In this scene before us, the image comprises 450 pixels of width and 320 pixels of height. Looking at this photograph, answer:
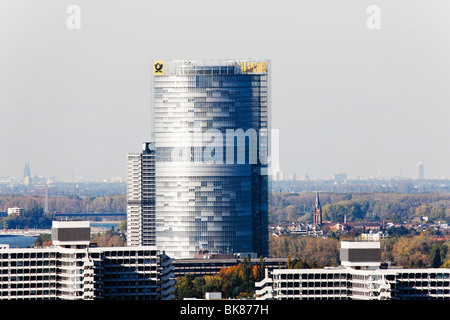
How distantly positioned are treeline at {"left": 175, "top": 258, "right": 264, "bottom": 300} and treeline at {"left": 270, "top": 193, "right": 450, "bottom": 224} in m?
62.0

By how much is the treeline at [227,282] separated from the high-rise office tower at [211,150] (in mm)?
12965

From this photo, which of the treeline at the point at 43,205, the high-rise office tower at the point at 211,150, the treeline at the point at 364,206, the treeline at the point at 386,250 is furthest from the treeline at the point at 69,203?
the high-rise office tower at the point at 211,150

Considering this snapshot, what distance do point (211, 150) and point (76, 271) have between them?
40082mm

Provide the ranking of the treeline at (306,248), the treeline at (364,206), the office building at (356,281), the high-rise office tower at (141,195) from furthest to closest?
the treeline at (364,206) < the high-rise office tower at (141,195) < the treeline at (306,248) < the office building at (356,281)

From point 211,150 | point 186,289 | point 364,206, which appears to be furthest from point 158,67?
point 364,206

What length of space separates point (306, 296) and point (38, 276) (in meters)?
10.5

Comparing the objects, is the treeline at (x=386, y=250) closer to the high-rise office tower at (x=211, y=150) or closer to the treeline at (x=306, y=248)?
the treeline at (x=306, y=248)

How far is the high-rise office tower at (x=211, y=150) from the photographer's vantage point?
3420 inches

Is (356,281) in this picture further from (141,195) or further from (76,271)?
(141,195)

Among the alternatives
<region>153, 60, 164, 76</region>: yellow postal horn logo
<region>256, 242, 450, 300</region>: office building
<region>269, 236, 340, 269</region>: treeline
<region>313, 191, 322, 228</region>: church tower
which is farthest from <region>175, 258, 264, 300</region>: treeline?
<region>313, 191, 322, 228</region>: church tower

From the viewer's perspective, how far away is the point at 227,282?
2687 inches

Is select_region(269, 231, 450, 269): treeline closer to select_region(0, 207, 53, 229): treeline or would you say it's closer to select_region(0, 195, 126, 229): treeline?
select_region(0, 207, 53, 229): treeline
